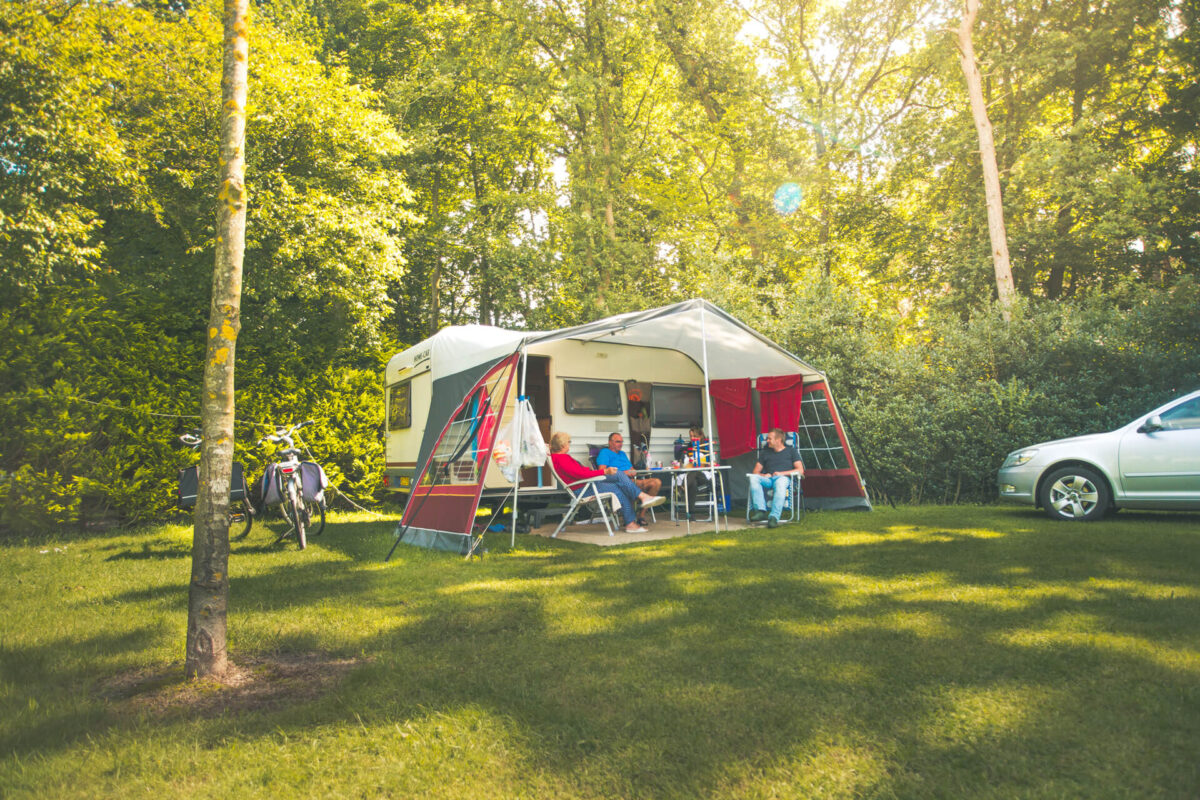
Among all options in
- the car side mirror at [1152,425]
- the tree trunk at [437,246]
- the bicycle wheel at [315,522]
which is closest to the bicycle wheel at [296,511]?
the bicycle wheel at [315,522]

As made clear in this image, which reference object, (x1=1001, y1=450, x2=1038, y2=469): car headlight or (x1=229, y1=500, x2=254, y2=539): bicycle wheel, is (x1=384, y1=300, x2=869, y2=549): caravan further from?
(x1=229, y1=500, x2=254, y2=539): bicycle wheel

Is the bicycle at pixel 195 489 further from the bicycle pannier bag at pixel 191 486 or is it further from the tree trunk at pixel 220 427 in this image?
the tree trunk at pixel 220 427

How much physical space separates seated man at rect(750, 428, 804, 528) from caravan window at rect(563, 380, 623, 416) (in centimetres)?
213

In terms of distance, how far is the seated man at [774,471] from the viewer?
325 inches

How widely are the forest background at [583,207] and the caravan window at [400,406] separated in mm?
478

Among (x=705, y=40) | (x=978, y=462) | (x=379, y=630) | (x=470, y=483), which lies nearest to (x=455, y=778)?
(x=379, y=630)

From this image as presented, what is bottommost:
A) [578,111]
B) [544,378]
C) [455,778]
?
[455,778]

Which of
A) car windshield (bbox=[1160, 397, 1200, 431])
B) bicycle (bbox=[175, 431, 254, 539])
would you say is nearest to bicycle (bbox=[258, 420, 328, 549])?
bicycle (bbox=[175, 431, 254, 539])

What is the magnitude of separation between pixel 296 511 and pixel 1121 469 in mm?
8249

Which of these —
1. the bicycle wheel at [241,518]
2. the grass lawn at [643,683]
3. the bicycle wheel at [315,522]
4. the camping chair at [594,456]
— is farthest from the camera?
the camping chair at [594,456]

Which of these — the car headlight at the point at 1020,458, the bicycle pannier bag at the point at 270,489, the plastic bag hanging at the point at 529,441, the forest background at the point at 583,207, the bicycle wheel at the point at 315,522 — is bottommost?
the bicycle wheel at the point at 315,522

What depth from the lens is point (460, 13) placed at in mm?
17109

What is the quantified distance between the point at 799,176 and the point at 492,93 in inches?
309

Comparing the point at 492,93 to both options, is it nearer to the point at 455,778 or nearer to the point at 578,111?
the point at 578,111
